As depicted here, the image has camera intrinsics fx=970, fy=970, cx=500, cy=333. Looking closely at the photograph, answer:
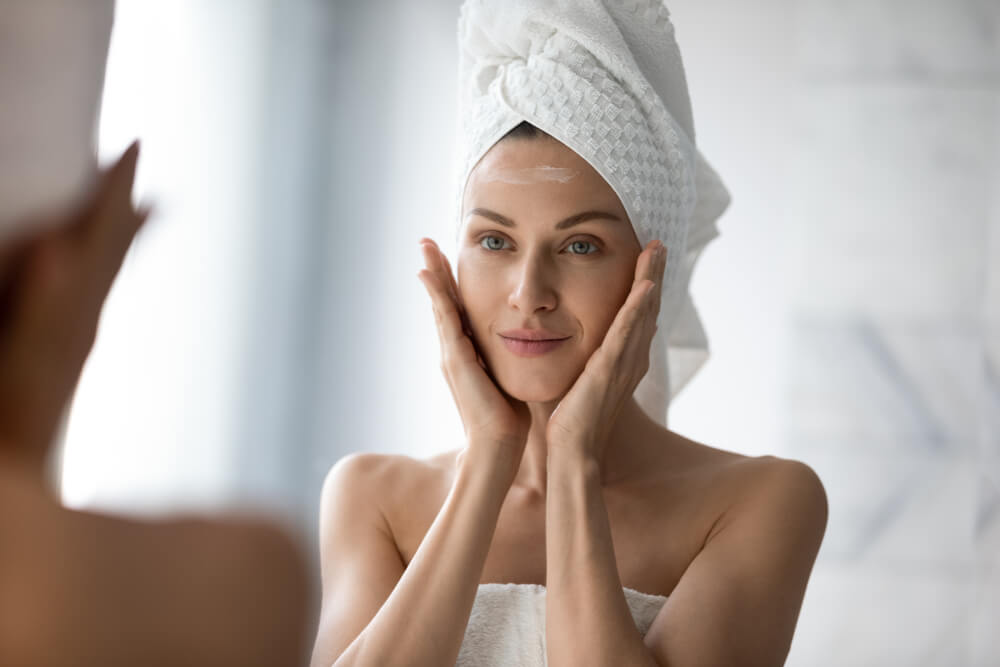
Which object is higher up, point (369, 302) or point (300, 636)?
point (369, 302)

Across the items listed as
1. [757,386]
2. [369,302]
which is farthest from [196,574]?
[369,302]

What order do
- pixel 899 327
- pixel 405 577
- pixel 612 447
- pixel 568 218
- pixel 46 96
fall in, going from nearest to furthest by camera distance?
pixel 46 96 → pixel 405 577 → pixel 568 218 → pixel 612 447 → pixel 899 327

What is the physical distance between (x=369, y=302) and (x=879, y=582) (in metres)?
1.81

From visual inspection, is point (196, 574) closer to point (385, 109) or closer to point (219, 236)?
point (219, 236)

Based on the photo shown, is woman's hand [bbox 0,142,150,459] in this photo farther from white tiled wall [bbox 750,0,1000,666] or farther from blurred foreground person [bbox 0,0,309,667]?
white tiled wall [bbox 750,0,1000,666]

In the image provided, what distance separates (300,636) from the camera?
416 millimetres

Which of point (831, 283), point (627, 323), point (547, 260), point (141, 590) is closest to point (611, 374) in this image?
point (627, 323)

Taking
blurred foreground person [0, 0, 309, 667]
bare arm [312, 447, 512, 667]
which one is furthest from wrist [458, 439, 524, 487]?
blurred foreground person [0, 0, 309, 667]

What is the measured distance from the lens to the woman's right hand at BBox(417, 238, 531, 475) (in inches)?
52.8

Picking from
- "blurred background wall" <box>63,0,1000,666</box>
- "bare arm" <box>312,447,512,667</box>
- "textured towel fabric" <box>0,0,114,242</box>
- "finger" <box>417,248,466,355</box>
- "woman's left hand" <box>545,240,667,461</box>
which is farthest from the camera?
"blurred background wall" <box>63,0,1000,666</box>

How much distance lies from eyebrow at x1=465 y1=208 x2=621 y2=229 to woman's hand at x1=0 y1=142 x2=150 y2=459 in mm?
972

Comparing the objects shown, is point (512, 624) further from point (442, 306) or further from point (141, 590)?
point (141, 590)

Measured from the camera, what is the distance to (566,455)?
4.18 ft

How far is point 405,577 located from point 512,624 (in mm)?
181
